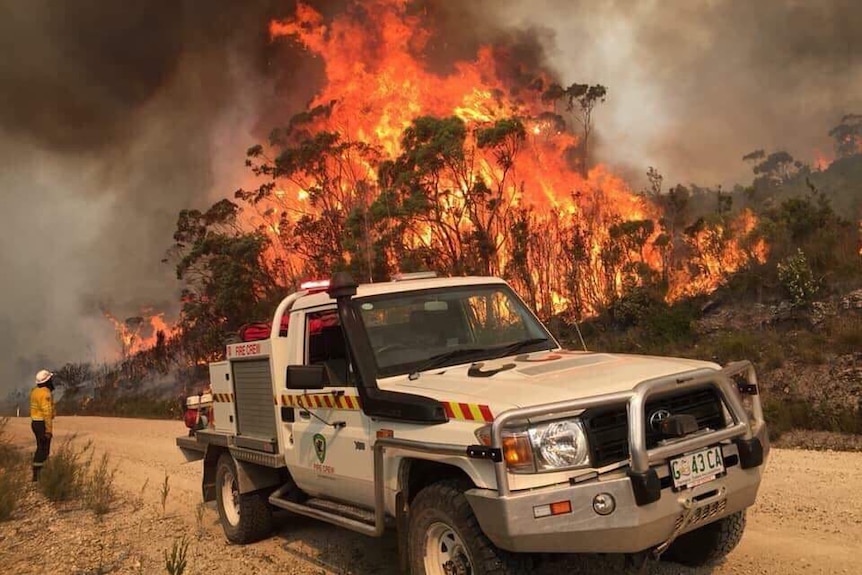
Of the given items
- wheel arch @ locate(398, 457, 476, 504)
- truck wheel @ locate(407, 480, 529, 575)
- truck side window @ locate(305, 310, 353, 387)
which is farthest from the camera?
truck side window @ locate(305, 310, 353, 387)

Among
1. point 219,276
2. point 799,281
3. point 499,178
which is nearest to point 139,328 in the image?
point 219,276

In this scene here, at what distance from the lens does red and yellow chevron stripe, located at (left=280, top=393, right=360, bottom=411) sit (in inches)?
193

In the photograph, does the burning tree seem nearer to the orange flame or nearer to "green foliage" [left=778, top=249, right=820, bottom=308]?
"green foliage" [left=778, top=249, right=820, bottom=308]

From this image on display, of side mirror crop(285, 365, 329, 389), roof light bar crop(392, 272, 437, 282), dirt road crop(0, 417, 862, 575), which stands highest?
roof light bar crop(392, 272, 437, 282)

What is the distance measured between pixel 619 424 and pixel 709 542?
5.45 ft

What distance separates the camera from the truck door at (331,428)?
4812mm

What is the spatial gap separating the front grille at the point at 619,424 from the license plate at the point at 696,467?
0.16m

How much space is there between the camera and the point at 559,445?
3.61 meters

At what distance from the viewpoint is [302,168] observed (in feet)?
104

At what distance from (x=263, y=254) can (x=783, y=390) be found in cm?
2398

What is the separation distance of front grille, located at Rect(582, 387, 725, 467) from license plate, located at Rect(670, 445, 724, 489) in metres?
0.16

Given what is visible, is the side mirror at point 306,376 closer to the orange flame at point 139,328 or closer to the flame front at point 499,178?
the flame front at point 499,178

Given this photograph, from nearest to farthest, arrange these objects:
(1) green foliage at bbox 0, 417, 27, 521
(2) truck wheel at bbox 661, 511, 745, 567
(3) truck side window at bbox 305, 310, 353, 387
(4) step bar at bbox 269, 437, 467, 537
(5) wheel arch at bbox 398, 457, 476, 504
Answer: (4) step bar at bbox 269, 437, 467, 537 < (5) wheel arch at bbox 398, 457, 476, 504 < (2) truck wheel at bbox 661, 511, 745, 567 < (3) truck side window at bbox 305, 310, 353, 387 < (1) green foliage at bbox 0, 417, 27, 521

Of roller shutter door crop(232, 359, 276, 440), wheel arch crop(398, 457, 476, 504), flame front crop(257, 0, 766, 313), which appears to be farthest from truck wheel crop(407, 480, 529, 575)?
flame front crop(257, 0, 766, 313)
